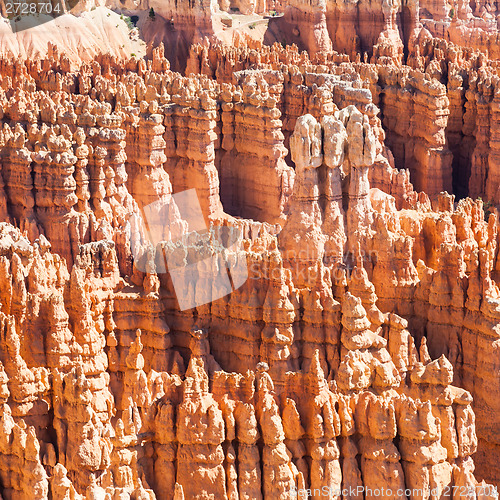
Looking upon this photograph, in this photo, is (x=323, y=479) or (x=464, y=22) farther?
(x=464, y=22)

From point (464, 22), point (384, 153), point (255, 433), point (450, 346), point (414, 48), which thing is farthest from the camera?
point (464, 22)

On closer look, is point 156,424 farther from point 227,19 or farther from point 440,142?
point 227,19

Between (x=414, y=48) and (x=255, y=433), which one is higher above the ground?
(x=414, y=48)

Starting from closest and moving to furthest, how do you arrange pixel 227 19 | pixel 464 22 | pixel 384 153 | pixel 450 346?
1. pixel 450 346
2. pixel 384 153
3. pixel 227 19
4. pixel 464 22

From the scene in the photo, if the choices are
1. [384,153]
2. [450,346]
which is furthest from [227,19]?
[450,346]

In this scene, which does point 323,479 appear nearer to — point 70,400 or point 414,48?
point 70,400

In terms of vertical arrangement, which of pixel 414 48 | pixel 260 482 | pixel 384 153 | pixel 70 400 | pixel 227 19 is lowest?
pixel 260 482
